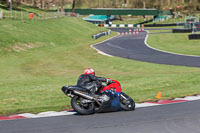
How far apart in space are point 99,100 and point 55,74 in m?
13.1

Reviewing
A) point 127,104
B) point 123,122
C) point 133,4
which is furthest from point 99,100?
point 133,4

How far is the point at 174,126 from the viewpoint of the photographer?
9.11 m

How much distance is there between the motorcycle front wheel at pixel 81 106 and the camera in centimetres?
1029

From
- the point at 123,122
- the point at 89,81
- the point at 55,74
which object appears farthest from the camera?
the point at 55,74

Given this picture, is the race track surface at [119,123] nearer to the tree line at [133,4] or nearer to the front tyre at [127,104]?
the front tyre at [127,104]

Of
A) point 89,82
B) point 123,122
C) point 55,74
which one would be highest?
point 89,82

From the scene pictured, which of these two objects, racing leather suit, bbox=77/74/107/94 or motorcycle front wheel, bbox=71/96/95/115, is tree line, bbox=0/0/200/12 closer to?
racing leather suit, bbox=77/74/107/94

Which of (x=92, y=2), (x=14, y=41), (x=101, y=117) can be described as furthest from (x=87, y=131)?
(x=92, y=2)

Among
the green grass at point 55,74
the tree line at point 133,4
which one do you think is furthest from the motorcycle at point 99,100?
the tree line at point 133,4

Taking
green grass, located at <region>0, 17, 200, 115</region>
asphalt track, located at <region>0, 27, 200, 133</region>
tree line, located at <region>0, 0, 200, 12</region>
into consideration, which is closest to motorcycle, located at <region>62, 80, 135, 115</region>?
asphalt track, located at <region>0, 27, 200, 133</region>

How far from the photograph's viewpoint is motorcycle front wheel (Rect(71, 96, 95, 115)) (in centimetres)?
1029

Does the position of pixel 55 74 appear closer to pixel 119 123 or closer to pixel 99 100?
pixel 99 100

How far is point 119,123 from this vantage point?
31.1ft

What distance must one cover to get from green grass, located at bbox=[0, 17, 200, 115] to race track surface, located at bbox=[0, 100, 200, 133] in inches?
86.5
